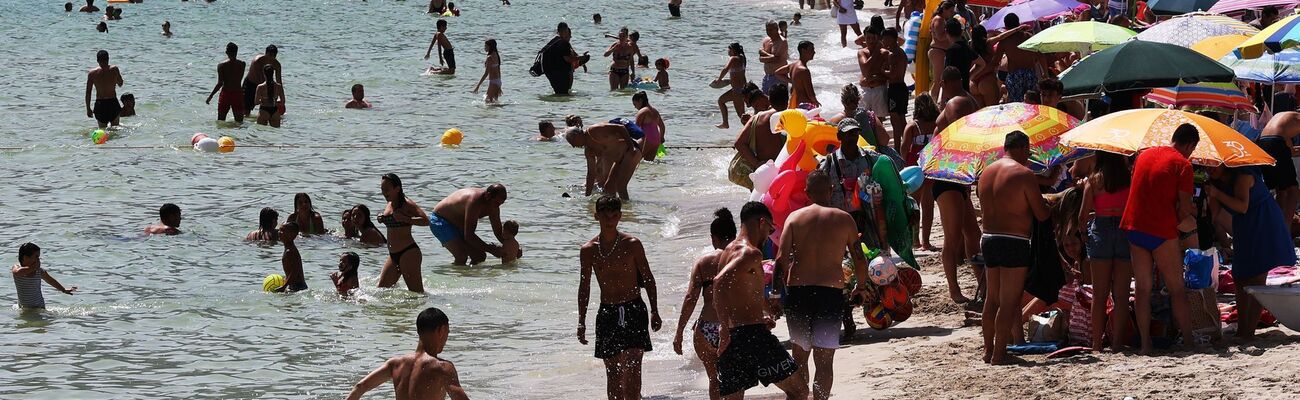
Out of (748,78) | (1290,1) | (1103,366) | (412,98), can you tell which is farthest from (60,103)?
(1103,366)

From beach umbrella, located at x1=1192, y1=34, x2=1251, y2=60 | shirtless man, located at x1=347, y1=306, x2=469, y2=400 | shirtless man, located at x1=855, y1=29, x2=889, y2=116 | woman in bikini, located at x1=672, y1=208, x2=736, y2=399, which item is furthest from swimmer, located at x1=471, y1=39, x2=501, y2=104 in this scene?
shirtless man, located at x1=347, y1=306, x2=469, y2=400

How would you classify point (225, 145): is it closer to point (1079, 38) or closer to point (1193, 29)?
point (1079, 38)

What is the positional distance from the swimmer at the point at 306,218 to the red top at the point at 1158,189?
359 inches

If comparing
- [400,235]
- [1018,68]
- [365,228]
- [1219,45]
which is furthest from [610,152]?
[1219,45]

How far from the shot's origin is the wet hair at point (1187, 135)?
6730 mm

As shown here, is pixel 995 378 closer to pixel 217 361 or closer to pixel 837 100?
pixel 217 361

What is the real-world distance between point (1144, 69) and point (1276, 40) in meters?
0.89

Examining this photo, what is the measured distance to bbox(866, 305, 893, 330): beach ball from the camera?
8.41m

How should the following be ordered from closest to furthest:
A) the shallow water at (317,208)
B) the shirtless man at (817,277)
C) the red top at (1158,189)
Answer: the red top at (1158,189) < the shirtless man at (817,277) < the shallow water at (317,208)

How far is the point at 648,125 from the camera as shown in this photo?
56.4 ft

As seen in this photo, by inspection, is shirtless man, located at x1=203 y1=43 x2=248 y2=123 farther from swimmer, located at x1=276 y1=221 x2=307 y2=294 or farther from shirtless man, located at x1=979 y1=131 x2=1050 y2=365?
shirtless man, located at x1=979 y1=131 x2=1050 y2=365

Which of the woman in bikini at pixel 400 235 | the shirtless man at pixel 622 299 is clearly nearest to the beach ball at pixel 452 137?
the woman in bikini at pixel 400 235

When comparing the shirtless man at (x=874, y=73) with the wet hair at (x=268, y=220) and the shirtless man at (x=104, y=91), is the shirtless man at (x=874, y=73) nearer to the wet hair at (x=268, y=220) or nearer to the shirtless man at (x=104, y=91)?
the wet hair at (x=268, y=220)

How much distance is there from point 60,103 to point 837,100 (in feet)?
44.7
